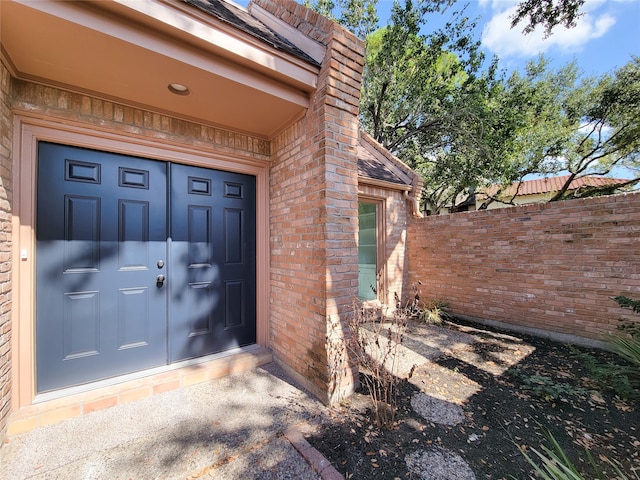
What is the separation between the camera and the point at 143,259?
2.78 metres

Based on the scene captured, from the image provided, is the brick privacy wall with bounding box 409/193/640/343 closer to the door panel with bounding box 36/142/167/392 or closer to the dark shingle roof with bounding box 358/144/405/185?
the dark shingle roof with bounding box 358/144/405/185

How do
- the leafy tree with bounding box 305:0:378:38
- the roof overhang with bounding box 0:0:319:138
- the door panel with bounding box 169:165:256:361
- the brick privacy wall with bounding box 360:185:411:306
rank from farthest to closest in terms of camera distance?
the leafy tree with bounding box 305:0:378:38 < the brick privacy wall with bounding box 360:185:411:306 < the door panel with bounding box 169:165:256:361 < the roof overhang with bounding box 0:0:319:138

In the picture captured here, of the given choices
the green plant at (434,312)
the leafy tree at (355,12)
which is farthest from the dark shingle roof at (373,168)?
the leafy tree at (355,12)

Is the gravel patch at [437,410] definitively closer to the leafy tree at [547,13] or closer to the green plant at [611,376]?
the green plant at [611,376]

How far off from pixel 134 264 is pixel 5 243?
896mm

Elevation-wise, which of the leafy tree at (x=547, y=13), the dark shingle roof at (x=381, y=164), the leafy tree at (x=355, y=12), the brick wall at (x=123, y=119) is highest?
the leafy tree at (x=355, y=12)

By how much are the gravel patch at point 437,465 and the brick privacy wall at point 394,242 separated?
12.7 ft

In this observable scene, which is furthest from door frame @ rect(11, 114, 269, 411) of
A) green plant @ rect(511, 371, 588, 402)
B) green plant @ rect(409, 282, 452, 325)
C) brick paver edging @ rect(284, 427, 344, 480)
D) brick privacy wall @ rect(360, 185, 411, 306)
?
green plant @ rect(409, 282, 452, 325)

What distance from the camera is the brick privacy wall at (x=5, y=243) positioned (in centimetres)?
200

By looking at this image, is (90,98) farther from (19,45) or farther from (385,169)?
(385,169)

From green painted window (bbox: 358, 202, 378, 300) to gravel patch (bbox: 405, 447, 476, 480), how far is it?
393 centimetres

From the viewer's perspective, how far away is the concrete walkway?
5.88 feet

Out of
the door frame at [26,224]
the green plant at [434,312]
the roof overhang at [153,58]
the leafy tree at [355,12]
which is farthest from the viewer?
the leafy tree at [355,12]

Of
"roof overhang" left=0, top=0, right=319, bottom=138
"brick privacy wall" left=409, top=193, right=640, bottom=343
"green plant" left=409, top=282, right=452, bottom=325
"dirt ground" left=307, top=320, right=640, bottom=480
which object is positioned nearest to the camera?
"roof overhang" left=0, top=0, right=319, bottom=138
